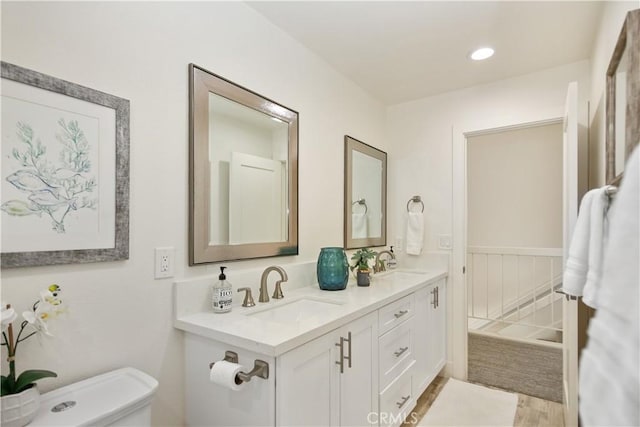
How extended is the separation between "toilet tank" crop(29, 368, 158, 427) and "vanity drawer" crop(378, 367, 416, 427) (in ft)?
3.77

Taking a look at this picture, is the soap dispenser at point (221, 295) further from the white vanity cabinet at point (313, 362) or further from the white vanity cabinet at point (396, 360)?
the white vanity cabinet at point (396, 360)

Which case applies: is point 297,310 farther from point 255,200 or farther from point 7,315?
point 7,315

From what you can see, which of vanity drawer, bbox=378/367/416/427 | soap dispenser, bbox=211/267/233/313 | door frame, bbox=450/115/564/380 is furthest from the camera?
door frame, bbox=450/115/564/380

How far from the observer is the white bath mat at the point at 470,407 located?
6.95ft

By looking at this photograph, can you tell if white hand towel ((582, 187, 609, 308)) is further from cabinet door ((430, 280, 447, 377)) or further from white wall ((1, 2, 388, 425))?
cabinet door ((430, 280, 447, 377))

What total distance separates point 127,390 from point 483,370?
9.26 feet

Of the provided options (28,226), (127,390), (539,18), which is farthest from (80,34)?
(539,18)

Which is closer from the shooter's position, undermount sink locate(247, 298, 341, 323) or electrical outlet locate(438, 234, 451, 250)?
undermount sink locate(247, 298, 341, 323)

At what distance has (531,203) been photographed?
376cm

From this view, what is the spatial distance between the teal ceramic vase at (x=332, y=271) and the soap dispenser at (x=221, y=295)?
66 centimetres

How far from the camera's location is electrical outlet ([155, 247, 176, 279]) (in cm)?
131

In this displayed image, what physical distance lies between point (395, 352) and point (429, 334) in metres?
0.67

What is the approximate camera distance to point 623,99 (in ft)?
3.71

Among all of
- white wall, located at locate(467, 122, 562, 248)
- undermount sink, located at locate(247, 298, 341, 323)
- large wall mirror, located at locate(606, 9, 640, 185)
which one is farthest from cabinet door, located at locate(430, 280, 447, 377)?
white wall, located at locate(467, 122, 562, 248)
